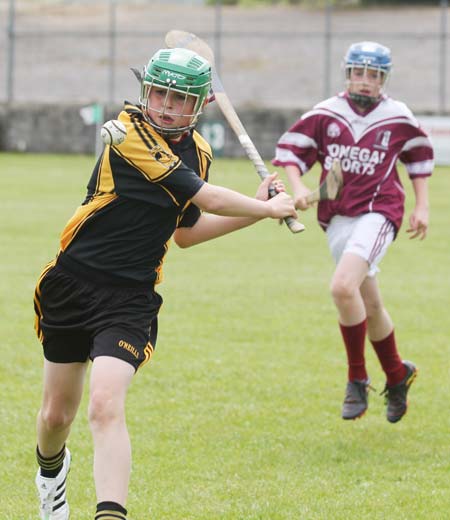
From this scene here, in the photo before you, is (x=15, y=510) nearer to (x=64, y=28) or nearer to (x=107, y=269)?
(x=107, y=269)

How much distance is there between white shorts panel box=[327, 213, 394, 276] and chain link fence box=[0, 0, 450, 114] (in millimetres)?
27752

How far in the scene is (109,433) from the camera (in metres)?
4.10

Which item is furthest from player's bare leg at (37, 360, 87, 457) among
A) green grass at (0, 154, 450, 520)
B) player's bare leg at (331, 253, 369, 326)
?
player's bare leg at (331, 253, 369, 326)

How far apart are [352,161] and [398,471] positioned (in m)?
1.89

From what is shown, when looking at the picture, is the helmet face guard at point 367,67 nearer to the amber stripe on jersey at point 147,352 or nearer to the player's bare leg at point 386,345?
the player's bare leg at point 386,345

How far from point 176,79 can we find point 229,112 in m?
0.97

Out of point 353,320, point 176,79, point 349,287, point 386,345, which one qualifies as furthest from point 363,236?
point 176,79

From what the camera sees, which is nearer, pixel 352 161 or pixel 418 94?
pixel 352 161

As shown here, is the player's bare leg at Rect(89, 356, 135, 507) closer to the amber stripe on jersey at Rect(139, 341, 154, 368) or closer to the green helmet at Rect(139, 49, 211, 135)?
the amber stripe on jersey at Rect(139, 341, 154, 368)

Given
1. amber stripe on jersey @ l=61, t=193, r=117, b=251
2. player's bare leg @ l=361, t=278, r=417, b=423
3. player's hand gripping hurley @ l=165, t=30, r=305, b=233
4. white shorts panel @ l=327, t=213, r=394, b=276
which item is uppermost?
player's hand gripping hurley @ l=165, t=30, r=305, b=233

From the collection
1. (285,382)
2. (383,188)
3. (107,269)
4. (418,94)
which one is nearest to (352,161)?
(383,188)

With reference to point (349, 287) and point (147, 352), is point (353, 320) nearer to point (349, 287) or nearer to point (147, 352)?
point (349, 287)

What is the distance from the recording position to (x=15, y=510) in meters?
5.06

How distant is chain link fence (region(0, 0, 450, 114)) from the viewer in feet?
121
